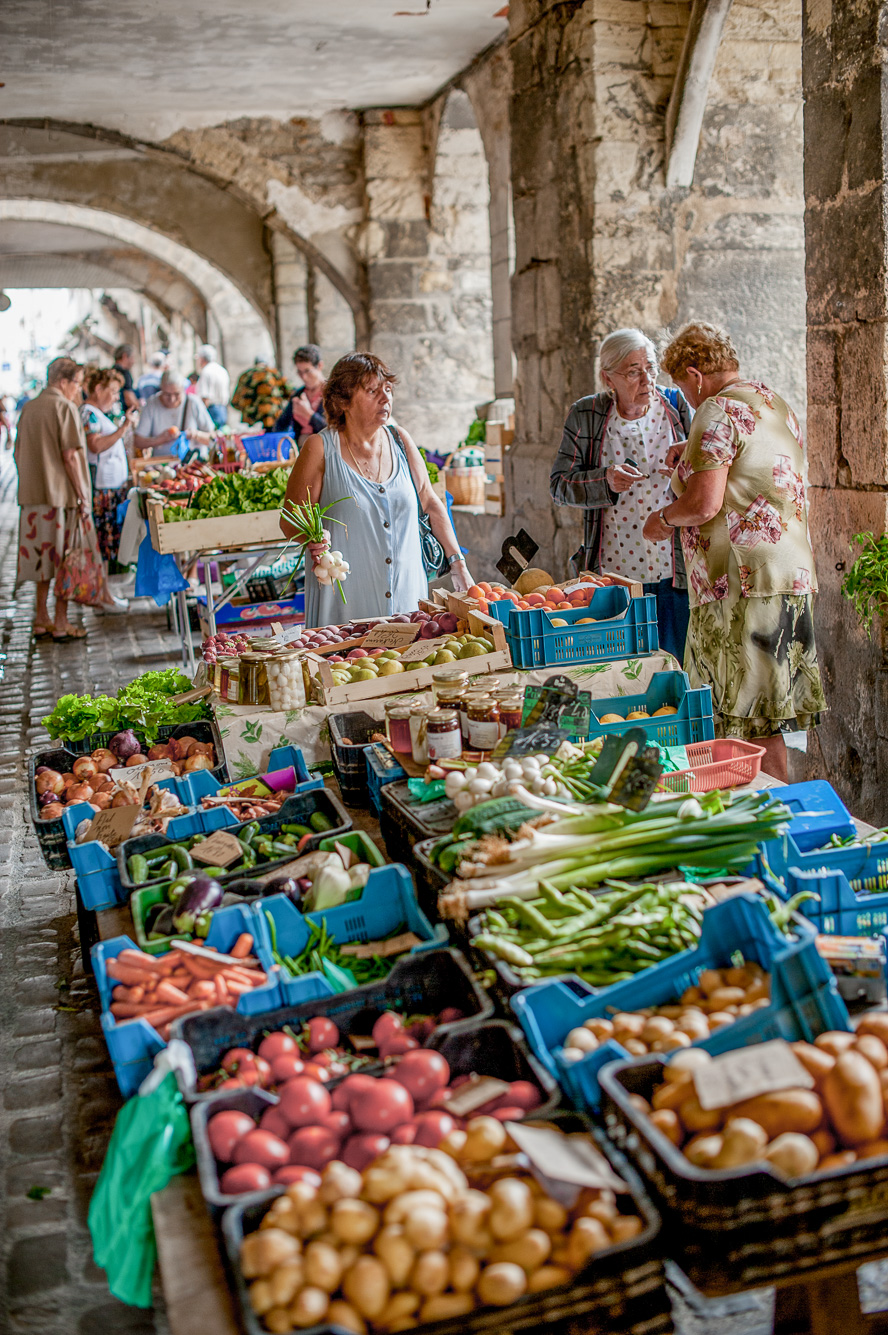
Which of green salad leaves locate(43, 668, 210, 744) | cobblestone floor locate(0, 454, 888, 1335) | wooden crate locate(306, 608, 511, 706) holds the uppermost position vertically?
wooden crate locate(306, 608, 511, 706)

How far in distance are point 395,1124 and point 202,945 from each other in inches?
30.7

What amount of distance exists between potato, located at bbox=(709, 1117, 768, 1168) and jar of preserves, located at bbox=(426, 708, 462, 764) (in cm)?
153

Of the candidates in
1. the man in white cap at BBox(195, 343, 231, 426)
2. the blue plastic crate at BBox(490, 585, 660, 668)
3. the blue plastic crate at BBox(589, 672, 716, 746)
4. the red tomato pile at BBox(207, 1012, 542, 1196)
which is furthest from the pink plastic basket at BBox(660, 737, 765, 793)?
the man in white cap at BBox(195, 343, 231, 426)

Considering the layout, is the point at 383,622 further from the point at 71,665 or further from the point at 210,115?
the point at 210,115

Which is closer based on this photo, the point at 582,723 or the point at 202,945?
the point at 202,945

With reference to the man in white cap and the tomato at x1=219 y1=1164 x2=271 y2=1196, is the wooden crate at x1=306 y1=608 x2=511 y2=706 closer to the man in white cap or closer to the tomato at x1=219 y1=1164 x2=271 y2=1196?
the tomato at x1=219 y1=1164 x2=271 y2=1196

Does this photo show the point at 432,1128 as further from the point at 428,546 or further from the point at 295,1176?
the point at 428,546

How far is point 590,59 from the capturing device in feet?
18.2

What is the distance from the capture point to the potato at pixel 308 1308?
1.42m

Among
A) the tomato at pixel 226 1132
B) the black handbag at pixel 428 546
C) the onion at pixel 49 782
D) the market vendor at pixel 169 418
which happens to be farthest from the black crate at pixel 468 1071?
the market vendor at pixel 169 418

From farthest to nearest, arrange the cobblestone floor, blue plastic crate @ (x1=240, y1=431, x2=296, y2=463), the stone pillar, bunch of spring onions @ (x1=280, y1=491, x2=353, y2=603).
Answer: blue plastic crate @ (x1=240, y1=431, x2=296, y2=463) < bunch of spring onions @ (x1=280, y1=491, x2=353, y2=603) < the stone pillar < the cobblestone floor

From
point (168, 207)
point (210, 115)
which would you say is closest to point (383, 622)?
point (210, 115)

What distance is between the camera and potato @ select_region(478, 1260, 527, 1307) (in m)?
1.41

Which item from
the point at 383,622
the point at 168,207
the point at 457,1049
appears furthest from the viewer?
the point at 168,207
